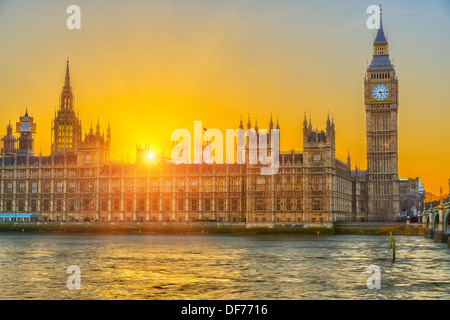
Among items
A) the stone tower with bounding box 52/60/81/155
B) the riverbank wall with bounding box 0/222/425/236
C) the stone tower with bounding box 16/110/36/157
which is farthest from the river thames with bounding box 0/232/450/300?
the stone tower with bounding box 52/60/81/155

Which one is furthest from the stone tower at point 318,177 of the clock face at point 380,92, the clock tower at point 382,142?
the clock face at point 380,92

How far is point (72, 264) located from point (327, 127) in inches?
3129

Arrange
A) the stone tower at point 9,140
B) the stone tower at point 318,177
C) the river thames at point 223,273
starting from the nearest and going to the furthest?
the river thames at point 223,273, the stone tower at point 318,177, the stone tower at point 9,140

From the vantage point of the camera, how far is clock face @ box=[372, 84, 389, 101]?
15009cm

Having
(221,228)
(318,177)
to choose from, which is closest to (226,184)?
(318,177)

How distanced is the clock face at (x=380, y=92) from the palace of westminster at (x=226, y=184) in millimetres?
222

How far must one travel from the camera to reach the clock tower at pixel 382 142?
146 metres

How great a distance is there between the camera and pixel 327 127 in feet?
404

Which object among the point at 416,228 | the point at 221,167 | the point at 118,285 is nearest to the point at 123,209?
the point at 221,167

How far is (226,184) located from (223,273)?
83.5 m

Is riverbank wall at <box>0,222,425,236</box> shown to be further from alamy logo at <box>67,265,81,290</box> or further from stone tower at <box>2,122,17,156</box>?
alamy logo at <box>67,265,81,290</box>

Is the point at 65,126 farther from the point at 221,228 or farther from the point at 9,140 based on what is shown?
the point at 221,228

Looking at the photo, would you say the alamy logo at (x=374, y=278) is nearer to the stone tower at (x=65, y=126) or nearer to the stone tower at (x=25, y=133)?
the stone tower at (x=25, y=133)
